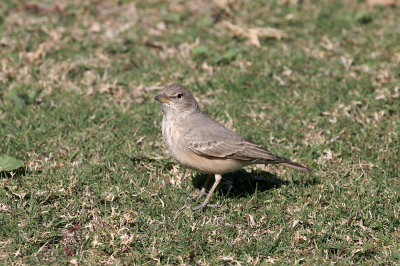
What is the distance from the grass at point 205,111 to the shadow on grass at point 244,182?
0.09 ft

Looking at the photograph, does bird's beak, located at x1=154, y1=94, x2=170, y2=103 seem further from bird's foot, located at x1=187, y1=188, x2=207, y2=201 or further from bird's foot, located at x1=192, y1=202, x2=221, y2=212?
bird's foot, located at x1=192, y1=202, x2=221, y2=212

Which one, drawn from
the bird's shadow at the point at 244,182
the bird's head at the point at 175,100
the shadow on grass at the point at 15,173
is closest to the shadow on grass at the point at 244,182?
the bird's shadow at the point at 244,182

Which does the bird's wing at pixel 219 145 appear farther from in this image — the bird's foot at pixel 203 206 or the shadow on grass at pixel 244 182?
the bird's foot at pixel 203 206

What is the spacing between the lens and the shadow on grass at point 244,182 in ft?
24.4

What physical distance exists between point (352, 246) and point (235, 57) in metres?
5.70

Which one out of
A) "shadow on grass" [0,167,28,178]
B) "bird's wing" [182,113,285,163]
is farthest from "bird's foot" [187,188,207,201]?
"shadow on grass" [0,167,28,178]

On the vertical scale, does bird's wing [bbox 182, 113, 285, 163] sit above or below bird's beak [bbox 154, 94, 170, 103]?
below

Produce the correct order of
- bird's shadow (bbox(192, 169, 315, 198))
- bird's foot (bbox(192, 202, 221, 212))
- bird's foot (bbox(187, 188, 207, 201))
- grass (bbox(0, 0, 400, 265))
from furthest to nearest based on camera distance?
bird's shadow (bbox(192, 169, 315, 198)) < bird's foot (bbox(187, 188, 207, 201)) < bird's foot (bbox(192, 202, 221, 212)) < grass (bbox(0, 0, 400, 265))

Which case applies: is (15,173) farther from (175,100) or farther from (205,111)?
(205,111)

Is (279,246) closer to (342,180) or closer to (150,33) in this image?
(342,180)

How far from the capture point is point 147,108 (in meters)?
9.16

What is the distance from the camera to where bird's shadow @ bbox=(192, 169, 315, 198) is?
292 inches

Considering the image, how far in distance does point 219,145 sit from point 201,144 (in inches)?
10.9

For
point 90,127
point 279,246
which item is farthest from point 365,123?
point 90,127
